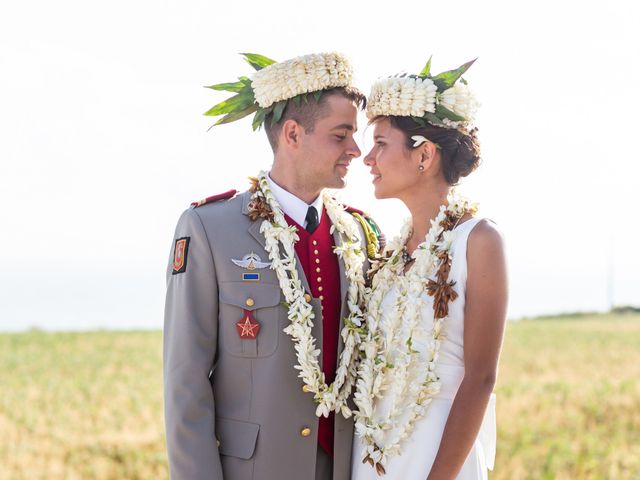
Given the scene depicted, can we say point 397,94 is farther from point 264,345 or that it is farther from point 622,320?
point 622,320

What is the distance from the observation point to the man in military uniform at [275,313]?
3.79m

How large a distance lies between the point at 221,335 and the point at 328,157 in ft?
3.49

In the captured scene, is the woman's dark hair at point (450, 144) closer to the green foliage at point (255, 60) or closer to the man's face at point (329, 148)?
the man's face at point (329, 148)

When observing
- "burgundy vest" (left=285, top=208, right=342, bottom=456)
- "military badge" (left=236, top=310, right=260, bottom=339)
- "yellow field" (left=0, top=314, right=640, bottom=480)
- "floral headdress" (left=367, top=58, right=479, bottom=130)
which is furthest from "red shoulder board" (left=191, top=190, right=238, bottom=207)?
"yellow field" (left=0, top=314, right=640, bottom=480)

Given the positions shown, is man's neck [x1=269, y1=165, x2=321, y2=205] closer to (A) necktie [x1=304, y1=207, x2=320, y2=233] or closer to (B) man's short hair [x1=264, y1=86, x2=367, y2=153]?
(A) necktie [x1=304, y1=207, x2=320, y2=233]

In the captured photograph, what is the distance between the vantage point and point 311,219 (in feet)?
13.8

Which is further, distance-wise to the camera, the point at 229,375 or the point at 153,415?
the point at 153,415

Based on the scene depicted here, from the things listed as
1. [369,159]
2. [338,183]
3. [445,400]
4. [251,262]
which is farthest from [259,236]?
[445,400]

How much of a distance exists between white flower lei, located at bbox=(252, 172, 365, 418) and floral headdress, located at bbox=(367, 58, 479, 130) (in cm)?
69

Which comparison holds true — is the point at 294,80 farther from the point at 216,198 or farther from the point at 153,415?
the point at 153,415

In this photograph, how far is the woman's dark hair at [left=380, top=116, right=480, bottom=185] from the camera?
3.98 metres

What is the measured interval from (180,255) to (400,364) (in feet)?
3.92

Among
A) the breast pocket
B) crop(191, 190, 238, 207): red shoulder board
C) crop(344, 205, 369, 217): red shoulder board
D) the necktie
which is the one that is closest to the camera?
the breast pocket

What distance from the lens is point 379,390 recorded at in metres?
3.95
